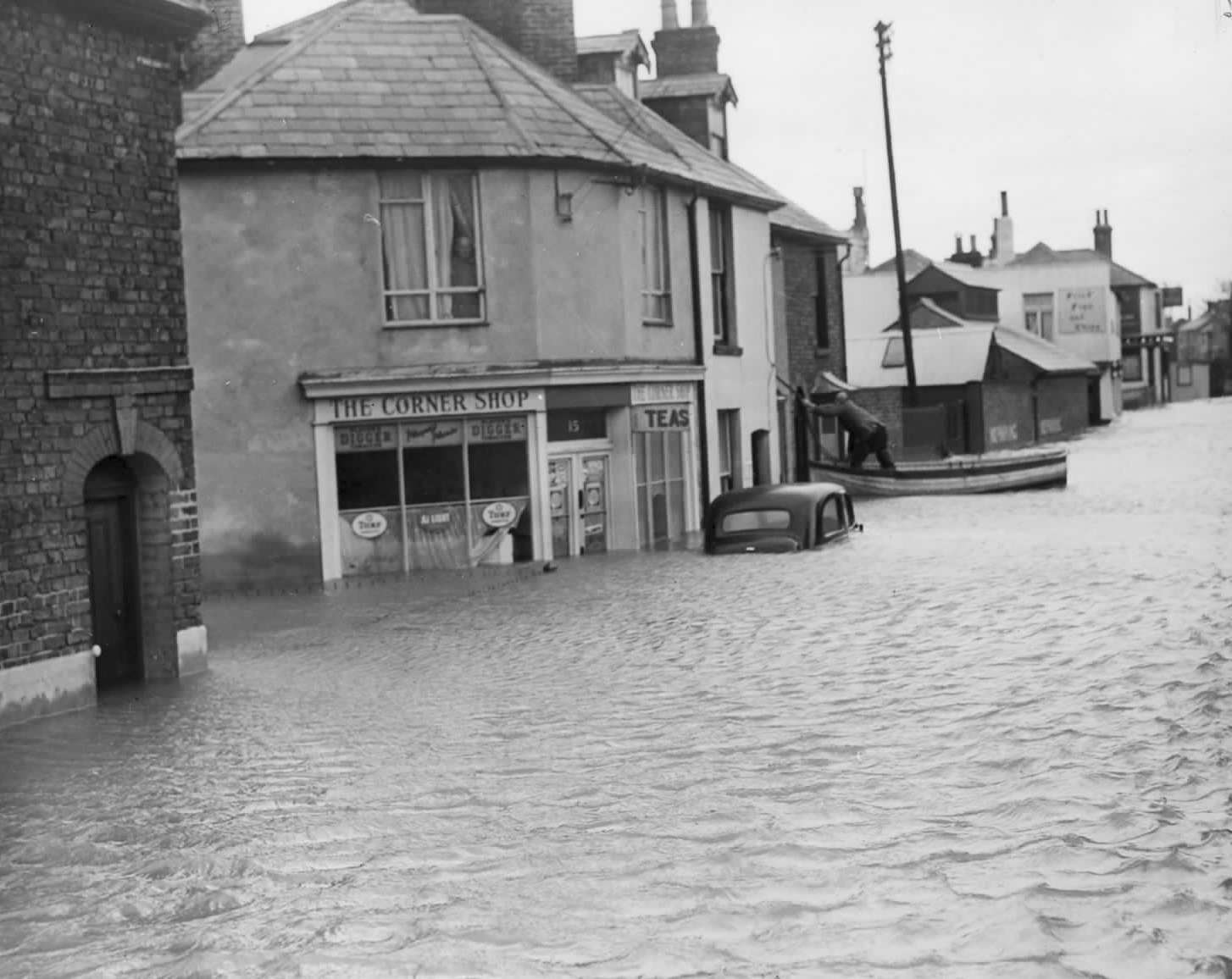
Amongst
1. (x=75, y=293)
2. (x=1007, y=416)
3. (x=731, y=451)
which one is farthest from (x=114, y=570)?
(x=1007, y=416)

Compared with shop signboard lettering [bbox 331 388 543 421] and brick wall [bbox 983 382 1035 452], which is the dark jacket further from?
brick wall [bbox 983 382 1035 452]

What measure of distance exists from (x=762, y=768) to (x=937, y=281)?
224 ft

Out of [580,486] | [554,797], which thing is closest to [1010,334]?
[580,486]

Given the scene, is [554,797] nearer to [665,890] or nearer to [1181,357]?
[665,890]

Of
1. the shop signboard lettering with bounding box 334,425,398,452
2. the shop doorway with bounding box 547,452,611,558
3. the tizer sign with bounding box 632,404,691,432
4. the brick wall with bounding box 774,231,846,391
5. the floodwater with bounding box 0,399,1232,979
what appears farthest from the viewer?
the brick wall with bounding box 774,231,846,391

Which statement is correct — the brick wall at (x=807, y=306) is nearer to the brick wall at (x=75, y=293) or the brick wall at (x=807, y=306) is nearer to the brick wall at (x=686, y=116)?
the brick wall at (x=686, y=116)

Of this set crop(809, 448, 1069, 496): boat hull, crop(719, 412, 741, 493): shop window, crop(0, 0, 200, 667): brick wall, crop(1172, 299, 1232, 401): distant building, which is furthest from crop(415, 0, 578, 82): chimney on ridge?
crop(1172, 299, 1232, 401): distant building

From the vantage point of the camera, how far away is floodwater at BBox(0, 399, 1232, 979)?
8.29 meters

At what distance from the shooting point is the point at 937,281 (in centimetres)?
7831

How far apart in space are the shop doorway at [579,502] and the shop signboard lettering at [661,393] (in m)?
1.08

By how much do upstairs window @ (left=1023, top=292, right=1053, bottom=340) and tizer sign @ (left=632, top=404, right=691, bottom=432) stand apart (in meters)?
70.3

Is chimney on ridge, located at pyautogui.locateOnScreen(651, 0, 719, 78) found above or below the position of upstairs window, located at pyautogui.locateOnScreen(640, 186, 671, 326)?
above

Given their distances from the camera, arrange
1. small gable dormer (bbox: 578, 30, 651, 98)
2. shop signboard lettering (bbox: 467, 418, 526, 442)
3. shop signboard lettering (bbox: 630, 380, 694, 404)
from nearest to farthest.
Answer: shop signboard lettering (bbox: 467, 418, 526, 442) < shop signboard lettering (bbox: 630, 380, 694, 404) < small gable dormer (bbox: 578, 30, 651, 98)

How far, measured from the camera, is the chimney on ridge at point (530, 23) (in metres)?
35.0
